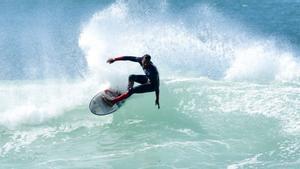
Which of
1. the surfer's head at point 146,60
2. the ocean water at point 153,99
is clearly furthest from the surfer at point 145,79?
the ocean water at point 153,99

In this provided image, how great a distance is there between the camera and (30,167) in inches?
598

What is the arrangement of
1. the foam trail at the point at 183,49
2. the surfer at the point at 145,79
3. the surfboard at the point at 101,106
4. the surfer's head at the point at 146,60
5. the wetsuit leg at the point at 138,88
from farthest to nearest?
the foam trail at the point at 183,49
the surfboard at the point at 101,106
the wetsuit leg at the point at 138,88
the surfer at the point at 145,79
the surfer's head at the point at 146,60

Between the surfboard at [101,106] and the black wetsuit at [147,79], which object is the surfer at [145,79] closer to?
the black wetsuit at [147,79]

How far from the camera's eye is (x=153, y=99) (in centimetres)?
1989

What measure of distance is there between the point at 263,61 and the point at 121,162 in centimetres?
1226

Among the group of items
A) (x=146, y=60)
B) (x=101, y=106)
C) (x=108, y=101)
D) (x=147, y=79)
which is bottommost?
(x=101, y=106)

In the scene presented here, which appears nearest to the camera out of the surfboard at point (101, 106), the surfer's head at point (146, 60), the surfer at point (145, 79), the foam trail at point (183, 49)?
the surfer's head at point (146, 60)

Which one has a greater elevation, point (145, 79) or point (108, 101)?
point (145, 79)

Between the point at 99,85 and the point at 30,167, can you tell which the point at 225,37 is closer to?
the point at 99,85

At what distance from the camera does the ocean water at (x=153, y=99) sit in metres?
15.9

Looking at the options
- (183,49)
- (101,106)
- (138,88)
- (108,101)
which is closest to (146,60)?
(138,88)

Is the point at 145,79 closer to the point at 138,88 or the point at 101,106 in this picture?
the point at 138,88

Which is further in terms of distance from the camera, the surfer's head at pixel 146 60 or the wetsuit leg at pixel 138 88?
the wetsuit leg at pixel 138 88

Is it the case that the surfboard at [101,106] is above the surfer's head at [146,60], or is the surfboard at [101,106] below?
below
